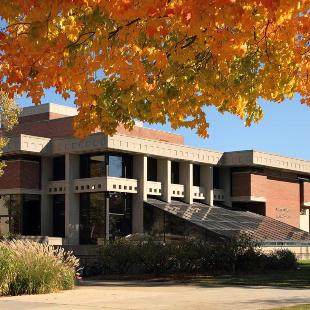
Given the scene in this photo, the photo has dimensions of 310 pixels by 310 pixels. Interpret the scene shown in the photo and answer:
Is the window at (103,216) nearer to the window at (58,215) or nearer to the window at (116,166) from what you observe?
the window at (116,166)

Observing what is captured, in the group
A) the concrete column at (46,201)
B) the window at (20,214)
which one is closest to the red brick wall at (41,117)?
the concrete column at (46,201)

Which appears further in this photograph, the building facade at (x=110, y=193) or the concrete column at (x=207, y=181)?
the concrete column at (x=207, y=181)

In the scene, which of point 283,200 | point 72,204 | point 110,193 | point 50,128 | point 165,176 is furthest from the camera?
point 50,128

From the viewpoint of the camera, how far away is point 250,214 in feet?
152

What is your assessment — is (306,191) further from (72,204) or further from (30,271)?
(30,271)

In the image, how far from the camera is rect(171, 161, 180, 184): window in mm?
45500

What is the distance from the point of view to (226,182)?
48969mm

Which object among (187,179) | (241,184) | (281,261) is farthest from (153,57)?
(241,184)

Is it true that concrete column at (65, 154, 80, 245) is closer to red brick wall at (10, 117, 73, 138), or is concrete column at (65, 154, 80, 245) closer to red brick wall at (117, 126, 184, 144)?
red brick wall at (117, 126, 184, 144)

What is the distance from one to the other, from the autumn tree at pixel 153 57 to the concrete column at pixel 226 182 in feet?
118

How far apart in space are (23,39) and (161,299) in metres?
9.13

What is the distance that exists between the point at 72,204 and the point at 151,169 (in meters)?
6.43

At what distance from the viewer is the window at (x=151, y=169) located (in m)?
43.7

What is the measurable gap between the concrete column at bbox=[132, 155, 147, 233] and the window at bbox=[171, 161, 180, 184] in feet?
14.1
